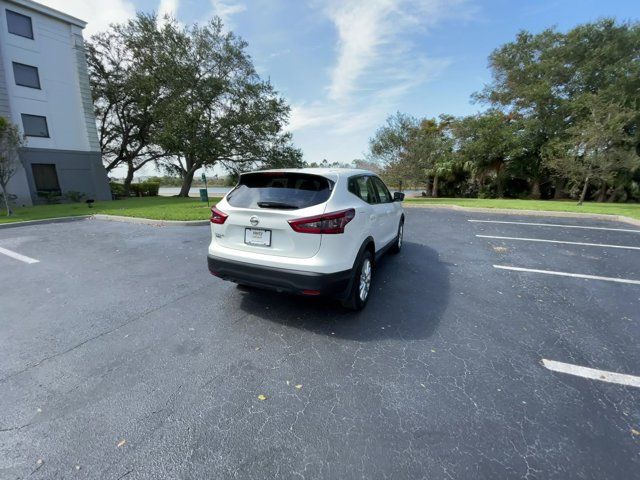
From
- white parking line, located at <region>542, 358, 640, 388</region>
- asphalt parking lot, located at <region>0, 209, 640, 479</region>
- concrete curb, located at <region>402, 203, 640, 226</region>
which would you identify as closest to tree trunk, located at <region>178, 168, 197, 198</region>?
concrete curb, located at <region>402, 203, 640, 226</region>

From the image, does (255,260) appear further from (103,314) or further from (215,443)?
(103,314)

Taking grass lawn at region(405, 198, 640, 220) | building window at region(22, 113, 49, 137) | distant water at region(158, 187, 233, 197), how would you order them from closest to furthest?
grass lawn at region(405, 198, 640, 220) < building window at region(22, 113, 49, 137) < distant water at region(158, 187, 233, 197)

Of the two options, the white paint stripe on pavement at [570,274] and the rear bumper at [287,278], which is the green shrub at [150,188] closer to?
the rear bumper at [287,278]

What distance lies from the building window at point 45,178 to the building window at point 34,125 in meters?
1.76

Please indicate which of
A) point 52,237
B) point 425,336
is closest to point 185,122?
point 52,237

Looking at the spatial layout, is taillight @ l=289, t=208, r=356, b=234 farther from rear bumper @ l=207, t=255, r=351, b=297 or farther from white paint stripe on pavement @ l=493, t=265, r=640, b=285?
white paint stripe on pavement @ l=493, t=265, r=640, b=285

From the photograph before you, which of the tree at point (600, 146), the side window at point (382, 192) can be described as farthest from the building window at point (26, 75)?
the tree at point (600, 146)

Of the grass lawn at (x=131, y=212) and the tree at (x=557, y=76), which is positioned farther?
the tree at (x=557, y=76)

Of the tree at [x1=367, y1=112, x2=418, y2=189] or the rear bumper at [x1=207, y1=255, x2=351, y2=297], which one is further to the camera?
the tree at [x1=367, y1=112, x2=418, y2=189]

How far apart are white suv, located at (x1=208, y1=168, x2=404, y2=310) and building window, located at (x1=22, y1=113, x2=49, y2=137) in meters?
21.1

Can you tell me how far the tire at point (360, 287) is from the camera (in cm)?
343

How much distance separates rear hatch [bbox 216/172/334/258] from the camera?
309 cm

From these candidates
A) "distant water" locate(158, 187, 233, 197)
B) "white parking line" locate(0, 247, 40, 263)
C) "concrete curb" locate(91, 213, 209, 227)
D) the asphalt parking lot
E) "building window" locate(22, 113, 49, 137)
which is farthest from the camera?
"distant water" locate(158, 187, 233, 197)

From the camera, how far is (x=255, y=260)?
3.26 m
